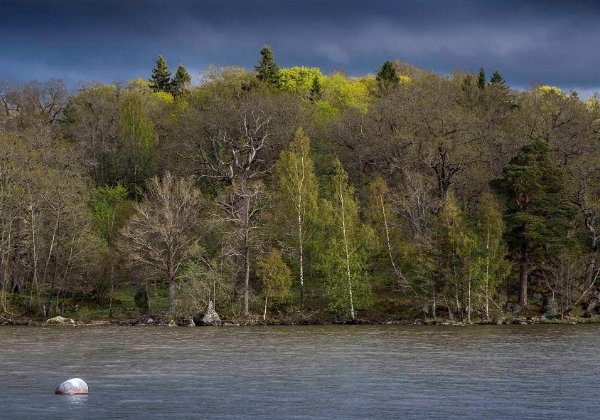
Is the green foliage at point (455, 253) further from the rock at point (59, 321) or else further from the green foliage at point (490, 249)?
the rock at point (59, 321)

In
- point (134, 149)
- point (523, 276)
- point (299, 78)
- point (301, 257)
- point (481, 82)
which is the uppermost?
point (299, 78)

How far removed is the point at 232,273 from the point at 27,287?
2492 cm

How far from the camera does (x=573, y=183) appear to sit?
288 ft

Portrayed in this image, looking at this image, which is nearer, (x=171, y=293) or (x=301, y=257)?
(x=171, y=293)

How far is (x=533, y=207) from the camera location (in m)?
85.3

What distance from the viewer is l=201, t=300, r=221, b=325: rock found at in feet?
276

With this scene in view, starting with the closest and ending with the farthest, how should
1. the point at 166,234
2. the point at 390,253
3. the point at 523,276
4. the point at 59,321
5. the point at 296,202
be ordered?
the point at 59,321, the point at 523,276, the point at 166,234, the point at 390,253, the point at 296,202

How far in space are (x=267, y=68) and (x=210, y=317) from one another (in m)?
73.1

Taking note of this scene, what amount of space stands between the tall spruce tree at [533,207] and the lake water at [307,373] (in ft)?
46.3

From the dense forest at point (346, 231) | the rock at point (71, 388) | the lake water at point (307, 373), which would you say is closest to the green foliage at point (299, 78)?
the dense forest at point (346, 231)

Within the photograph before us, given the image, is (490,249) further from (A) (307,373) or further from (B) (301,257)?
(A) (307,373)

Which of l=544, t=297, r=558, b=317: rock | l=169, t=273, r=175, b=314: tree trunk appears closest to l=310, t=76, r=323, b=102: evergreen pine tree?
l=169, t=273, r=175, b=314: tree trunk

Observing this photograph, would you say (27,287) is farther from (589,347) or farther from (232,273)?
(589,347)

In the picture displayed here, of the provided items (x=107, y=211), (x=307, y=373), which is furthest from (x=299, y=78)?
(x=307, y=373)
